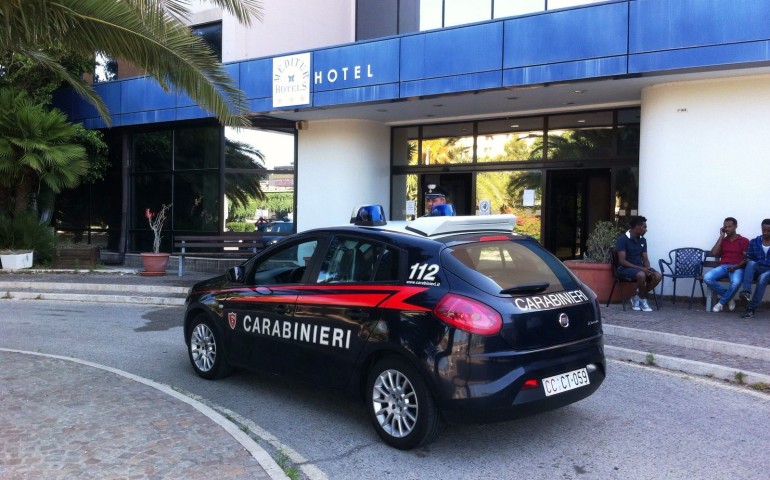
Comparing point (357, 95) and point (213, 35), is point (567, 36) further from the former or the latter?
point (213, 35)

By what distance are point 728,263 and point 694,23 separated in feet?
11.9

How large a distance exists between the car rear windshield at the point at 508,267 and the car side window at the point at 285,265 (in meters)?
1.49

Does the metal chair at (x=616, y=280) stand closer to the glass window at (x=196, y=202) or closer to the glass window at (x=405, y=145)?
the glass window at (x=405, y=145)

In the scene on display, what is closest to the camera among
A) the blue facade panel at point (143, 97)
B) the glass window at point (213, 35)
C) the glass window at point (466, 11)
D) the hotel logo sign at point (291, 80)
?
the hotel logo sign at point (291, 80)

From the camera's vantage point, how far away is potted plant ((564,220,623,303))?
9.72 metres

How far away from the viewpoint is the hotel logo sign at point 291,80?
493 inches

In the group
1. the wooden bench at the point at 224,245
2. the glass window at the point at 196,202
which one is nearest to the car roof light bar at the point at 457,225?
the wooden bench at the point at 224,245

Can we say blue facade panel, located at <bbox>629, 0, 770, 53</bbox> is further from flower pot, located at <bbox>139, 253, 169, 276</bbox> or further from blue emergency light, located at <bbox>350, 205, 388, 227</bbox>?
flower pot, located at <bbox>139, 253, 169, 276</bbox>

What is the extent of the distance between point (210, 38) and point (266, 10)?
1.96m

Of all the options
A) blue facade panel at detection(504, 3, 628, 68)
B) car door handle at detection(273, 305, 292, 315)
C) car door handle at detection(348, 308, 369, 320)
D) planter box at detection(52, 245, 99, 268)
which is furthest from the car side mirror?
planter box at detection(52, 245, 99, 268)

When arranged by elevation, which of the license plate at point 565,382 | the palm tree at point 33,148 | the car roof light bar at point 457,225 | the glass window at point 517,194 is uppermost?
the palm tree at point 33,148

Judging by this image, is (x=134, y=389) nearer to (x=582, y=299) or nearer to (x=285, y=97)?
(x=582, y=299)

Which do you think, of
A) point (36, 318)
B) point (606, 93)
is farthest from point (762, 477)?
point (36, 318)

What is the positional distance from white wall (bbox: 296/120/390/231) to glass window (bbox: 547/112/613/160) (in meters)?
4.21
